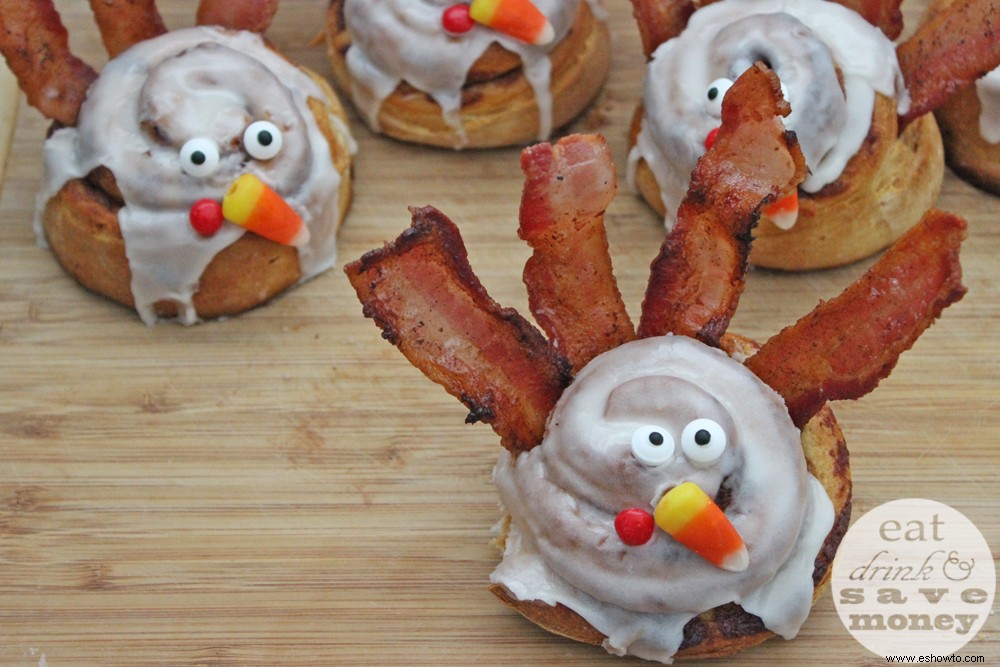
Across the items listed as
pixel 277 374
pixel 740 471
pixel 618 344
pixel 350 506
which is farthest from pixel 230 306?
pixel 740 471

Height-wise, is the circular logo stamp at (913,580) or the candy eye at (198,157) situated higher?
the candy eye at (198,157)

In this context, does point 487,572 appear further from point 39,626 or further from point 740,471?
point 39,626

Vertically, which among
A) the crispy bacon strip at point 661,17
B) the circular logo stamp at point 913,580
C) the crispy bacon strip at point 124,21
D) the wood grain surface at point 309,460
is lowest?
the circular logo stamp at point 913,580

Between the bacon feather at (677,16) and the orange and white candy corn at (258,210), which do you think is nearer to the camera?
the orange and white candy corn at (258,210)

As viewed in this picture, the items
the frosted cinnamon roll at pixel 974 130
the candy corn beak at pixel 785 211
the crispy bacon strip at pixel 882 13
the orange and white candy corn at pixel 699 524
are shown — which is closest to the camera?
the orange and white candy corn at pixel 699 524

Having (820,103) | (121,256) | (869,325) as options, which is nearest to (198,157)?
(121,256)

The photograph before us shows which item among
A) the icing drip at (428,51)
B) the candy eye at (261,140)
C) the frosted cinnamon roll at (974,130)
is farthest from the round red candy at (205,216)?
the frosted cinnamon roll at (974,130)

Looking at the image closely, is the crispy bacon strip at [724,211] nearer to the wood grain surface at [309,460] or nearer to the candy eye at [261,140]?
the wood grain surface at [309,460]
